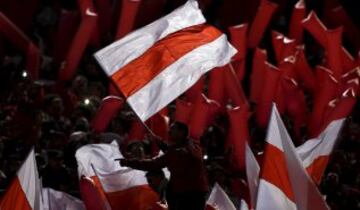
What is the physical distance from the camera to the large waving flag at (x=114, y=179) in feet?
34.8

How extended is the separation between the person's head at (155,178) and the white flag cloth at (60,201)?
70 centimetres

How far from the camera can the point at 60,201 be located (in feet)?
34.7

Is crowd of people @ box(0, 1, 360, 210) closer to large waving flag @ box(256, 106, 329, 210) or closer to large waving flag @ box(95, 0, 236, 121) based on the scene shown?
large waving flag @ box(95, 0, 236, 121)

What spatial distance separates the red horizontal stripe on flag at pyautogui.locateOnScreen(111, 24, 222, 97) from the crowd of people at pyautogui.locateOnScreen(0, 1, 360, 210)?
3.86 ft

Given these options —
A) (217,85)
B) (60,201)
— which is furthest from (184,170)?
(217,85)

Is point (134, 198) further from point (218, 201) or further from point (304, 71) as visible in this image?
point (304, 71)

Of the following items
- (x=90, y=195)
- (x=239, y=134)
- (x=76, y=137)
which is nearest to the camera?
(x=90, y=195)

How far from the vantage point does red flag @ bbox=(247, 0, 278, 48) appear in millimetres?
14914

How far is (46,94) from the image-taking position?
45.2 ft

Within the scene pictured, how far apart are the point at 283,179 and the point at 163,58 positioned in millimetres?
1799

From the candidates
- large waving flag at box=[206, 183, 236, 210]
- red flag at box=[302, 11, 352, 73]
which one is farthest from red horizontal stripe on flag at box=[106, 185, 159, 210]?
red flag at box=[302, 11, 352, 73]

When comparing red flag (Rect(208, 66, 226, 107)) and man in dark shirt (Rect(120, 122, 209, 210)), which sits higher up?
man in dark shirt (Rect(120, 122, 209, 210))

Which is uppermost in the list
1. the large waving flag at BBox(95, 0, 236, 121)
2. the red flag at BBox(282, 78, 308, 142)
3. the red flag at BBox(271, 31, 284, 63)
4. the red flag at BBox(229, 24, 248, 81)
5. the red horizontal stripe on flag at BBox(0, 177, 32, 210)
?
the large waving flag at BBox(95, 0, 236, 121)

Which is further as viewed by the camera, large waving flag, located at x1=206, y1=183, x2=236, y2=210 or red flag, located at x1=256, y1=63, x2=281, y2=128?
red flag, located at x1=256, y1=63, x2=281, y2=128
